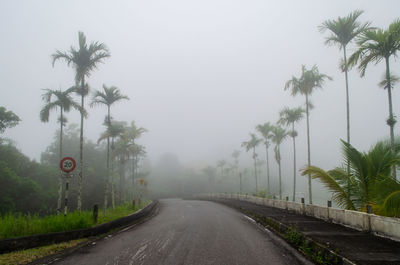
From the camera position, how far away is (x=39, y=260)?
22.5 feet

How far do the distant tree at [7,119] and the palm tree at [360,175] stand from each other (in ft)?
101

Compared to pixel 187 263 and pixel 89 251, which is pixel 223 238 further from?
pixel 89 251

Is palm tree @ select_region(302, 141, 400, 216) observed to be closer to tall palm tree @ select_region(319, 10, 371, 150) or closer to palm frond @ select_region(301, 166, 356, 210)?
palm frond @ select_region(301, 166, 356, 210)

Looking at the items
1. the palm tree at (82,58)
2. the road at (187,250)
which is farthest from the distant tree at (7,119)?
the road at (187,250)

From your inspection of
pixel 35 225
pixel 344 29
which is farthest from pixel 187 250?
pixel 344 29

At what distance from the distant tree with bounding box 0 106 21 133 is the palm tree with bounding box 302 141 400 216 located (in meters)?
30.7

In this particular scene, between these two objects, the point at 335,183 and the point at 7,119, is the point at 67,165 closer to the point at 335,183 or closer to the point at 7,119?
the point at 335,183

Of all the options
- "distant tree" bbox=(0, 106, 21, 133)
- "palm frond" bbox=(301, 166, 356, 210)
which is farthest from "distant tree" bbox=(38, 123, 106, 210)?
"palm frond" bbox=(301, 166, 356, 210)

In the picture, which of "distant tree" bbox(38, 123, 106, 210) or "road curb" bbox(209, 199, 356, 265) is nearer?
"road curb" bbox(209, 199, 356, 265)

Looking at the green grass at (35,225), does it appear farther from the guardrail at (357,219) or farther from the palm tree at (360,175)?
the guardrail at (357,219)

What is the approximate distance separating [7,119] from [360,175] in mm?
32957

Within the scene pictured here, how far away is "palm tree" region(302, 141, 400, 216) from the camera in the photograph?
415 inches

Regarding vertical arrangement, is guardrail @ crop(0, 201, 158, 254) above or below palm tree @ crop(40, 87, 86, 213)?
below

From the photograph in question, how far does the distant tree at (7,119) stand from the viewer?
97.2 feet
